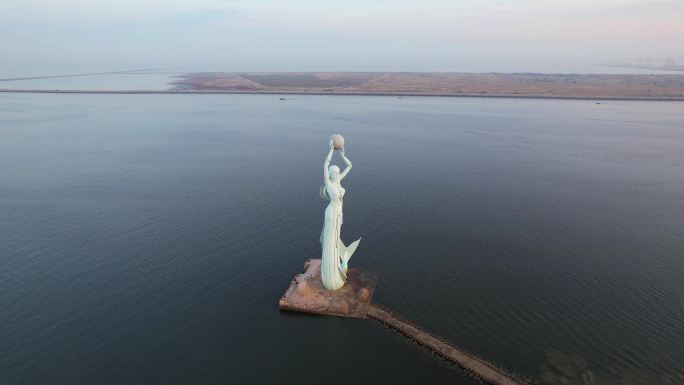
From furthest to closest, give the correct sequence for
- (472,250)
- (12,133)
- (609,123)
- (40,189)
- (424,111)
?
(424,111)
(609,123)
(12,133)
(40,189)
(472,250)

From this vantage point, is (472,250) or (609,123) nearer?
(472,250)

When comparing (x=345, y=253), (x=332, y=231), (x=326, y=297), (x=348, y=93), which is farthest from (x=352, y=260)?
(x=348, y=93)

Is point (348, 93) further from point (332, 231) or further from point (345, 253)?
point (332, 231)

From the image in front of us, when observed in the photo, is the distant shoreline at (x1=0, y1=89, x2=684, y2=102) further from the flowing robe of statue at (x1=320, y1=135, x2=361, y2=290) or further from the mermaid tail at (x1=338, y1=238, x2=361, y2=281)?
the flowing robe of statue at (x1=320, y1=135, x2=361, y2=290)

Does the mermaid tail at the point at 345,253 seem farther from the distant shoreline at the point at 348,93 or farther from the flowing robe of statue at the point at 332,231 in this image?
the distant shoreline at the point at 348,93

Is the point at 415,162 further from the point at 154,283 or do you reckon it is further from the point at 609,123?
the point at 609,123

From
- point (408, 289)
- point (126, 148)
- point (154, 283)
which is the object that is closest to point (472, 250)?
point (408, 289)

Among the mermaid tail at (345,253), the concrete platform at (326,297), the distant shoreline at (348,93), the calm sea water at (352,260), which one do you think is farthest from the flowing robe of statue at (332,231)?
the distant shoreline at (348,93)
